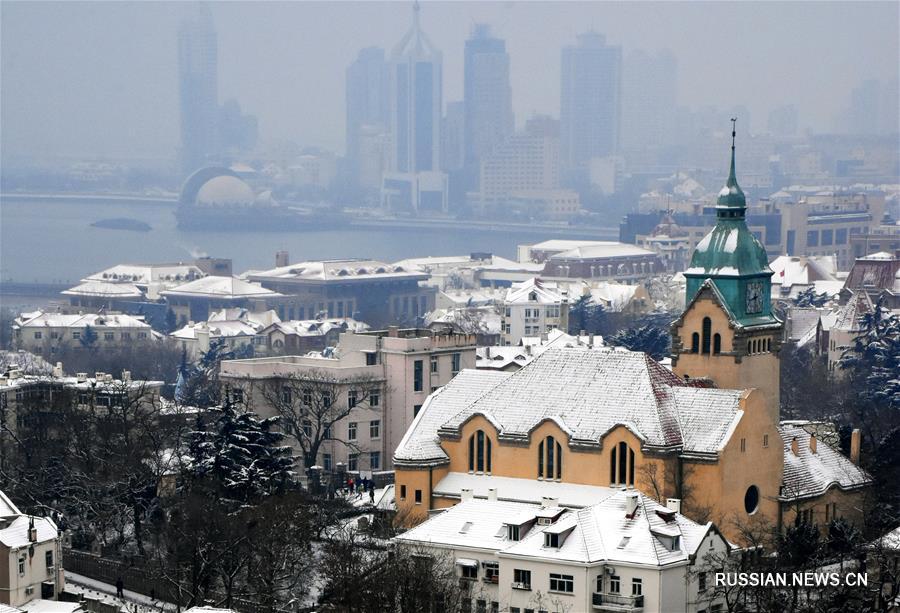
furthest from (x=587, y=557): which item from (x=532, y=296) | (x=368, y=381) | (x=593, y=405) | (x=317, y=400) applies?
(x=532, y=296)

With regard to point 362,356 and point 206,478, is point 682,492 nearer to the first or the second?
point 206,478

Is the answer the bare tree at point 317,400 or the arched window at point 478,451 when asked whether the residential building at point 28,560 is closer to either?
the arched window at point 478,451

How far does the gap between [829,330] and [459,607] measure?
72.3m

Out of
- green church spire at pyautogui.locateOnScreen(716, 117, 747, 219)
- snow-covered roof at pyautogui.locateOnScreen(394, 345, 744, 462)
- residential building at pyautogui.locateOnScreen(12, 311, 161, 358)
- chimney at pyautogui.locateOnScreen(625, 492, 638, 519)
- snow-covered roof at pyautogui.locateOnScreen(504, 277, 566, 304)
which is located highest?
green church spire at pyautogui.locateOnScreen(716, 117, 747, 219)

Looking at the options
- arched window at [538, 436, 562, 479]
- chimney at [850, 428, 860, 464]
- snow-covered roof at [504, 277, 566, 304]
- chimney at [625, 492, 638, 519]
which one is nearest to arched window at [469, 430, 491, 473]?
arched window at [538, 436, 562, 479]

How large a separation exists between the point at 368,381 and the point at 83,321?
252ft

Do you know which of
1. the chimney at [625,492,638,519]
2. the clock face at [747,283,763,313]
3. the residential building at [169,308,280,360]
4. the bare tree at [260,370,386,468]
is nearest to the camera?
the chimney at [625,492,638,519]

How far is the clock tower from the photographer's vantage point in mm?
83312

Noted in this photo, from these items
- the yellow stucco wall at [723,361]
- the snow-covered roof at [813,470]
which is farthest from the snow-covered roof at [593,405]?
the snow-covered roof at [813,470]

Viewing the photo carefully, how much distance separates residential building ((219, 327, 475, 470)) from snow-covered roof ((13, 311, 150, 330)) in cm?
7210

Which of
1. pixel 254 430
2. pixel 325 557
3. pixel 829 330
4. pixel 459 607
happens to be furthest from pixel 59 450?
pixel 829 330

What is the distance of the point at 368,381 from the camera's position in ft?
323

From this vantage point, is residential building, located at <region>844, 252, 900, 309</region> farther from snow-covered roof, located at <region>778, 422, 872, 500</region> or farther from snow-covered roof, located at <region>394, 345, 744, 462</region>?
snow-covered roof, located at <region>394, 345, 744, 462</region>

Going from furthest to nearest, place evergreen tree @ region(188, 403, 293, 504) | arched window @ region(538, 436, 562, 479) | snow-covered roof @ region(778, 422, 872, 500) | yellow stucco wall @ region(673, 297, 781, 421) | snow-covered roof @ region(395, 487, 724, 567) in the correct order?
yellow stucco wall @ region(673, 297, 781, 421) < evergreen tree @ region(188, 403, 293, 504) < snow-covered roof @ region(778, 422, 872, 500) < arched window @ region(538, 436, 562, 479) < snow-covered roof @ region(395, 487, 724, 567)
